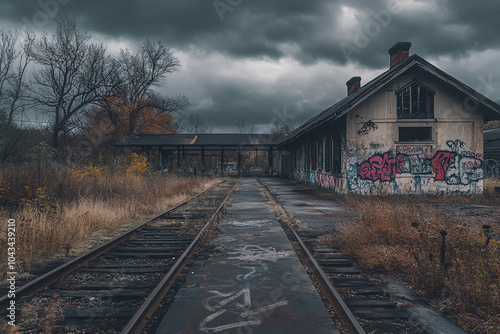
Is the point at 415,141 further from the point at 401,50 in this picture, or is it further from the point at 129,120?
the point at 129,120

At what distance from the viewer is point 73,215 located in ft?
26.6

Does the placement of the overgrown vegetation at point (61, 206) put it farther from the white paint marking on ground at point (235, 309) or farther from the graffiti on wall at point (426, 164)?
the graffiti on wall at point (426, 164)

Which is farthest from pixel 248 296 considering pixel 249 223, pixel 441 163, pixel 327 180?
pixel 327 180

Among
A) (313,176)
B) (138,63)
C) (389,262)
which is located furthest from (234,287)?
(138,63)

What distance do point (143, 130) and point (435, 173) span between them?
39.9 metres

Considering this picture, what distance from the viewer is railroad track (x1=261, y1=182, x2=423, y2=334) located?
337cm

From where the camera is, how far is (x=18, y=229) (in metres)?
6.27

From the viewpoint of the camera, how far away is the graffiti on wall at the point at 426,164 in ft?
50.2

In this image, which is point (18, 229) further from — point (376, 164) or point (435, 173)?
point (435, 173)

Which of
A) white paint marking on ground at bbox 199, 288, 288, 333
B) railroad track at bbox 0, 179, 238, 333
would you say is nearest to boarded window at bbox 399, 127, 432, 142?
railroad track at bbox 0, 179, 238, 333

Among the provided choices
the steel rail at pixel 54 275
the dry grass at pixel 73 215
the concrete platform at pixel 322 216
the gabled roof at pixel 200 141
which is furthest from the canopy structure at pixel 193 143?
the steel rail at pixel 54 275

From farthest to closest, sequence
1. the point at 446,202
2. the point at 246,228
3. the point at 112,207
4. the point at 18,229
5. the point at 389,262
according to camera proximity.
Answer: the point at 446,202, the point at 112,207, the point at 246,228, the point at 18,229, the point at 389,262

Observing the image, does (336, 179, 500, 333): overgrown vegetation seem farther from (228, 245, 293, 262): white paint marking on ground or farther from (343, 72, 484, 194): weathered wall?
(343, 72, 484, 194): weathered wall

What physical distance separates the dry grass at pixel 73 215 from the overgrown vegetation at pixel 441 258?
519 cm
